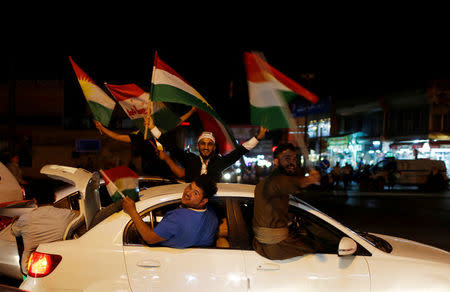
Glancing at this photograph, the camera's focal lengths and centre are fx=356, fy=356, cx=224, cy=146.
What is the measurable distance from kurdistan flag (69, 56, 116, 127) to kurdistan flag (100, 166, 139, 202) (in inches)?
62.8

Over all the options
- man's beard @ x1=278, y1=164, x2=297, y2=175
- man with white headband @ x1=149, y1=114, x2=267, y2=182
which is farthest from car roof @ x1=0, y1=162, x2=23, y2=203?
man's beard @ x1=278, y1=164, x2=297, y2=175

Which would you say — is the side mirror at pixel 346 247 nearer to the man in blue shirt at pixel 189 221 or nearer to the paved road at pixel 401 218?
the man in blue shirt at pixel 189 221

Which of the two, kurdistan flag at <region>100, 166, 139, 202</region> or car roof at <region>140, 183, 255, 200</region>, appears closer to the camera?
kurdistan flag at <region>100, 166, 139, 202</region>

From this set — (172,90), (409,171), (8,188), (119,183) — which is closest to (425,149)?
(409,171)

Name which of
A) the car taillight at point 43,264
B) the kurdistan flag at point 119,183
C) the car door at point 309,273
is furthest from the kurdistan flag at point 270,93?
the car taillight at point 43,264

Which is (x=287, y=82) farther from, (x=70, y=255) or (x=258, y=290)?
(x=70, y=255)

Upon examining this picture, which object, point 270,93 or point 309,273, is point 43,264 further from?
point 270,93

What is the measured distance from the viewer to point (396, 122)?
29781mm

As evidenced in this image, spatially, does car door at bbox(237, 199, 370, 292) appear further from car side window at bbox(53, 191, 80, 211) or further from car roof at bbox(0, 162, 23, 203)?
car roof at bbox(0, 162, 23, 203)

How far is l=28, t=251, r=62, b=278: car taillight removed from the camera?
9.25ft

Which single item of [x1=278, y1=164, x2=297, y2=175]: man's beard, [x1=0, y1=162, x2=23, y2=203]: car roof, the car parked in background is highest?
[x1=278, y1=164, x2=297, y2=175]: man's beard

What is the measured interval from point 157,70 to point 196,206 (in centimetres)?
167

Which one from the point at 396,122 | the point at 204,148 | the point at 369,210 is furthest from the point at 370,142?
the point at 204,148

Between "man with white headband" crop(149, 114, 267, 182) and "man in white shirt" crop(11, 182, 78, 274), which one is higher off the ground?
"man with white headband" crop(149, 114, 267, 182)
